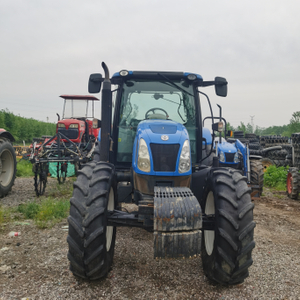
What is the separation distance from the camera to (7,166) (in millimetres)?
7996

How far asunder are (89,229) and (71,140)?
9652 millimetres

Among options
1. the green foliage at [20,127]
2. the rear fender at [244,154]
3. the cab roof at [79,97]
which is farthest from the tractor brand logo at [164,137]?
the green foliage at [20,127]

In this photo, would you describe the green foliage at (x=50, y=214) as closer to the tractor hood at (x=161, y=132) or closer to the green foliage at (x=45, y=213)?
the green foliage at (x=45, y=213)

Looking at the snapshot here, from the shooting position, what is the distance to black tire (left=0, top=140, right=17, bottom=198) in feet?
25.0

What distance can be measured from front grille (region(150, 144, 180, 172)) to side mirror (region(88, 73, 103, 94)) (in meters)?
1.30

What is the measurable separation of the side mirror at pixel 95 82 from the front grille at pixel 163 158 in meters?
1.30

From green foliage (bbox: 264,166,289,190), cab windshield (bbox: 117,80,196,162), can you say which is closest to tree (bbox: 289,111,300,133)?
green foliage (bbox: 264,166,289,190)

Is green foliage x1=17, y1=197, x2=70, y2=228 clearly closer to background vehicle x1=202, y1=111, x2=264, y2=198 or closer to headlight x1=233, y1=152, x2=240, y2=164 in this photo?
background vehicle x1=202, y1=111, x2=264, y2=198

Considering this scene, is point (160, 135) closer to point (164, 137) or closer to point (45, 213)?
point (164, 137)

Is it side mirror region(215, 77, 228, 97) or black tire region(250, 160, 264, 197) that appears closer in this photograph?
side mirror region(215, 77, 228, 97)

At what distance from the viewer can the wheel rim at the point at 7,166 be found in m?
7.86

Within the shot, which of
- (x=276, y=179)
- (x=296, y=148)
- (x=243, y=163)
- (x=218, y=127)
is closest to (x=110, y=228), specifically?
(x=218, y=127)

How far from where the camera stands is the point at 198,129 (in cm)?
449

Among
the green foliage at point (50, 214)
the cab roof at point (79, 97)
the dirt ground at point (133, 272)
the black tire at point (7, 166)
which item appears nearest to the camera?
the dirt ground at point (133, 272)
